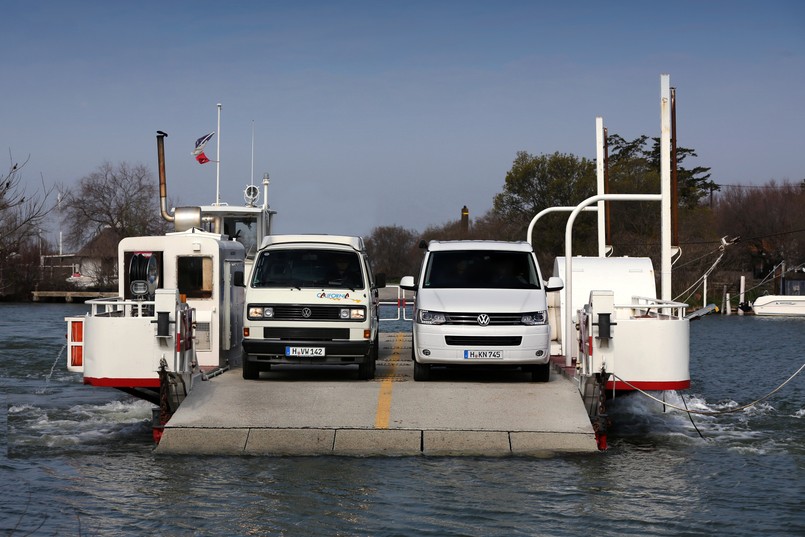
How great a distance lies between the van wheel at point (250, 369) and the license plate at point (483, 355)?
10.3 feet

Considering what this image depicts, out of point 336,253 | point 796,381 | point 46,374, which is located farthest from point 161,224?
point 336,253

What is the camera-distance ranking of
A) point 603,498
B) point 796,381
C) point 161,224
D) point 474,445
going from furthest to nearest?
point 161,224 < point 796,381 < point 474,445 < point 603,498

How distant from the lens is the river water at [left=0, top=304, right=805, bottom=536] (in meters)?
11.4

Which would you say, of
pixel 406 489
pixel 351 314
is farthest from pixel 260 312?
pixel 406 489

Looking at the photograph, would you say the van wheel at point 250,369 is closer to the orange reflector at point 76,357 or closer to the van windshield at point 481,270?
the orange reflector at point 76,357

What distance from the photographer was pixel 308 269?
1717 centimetres

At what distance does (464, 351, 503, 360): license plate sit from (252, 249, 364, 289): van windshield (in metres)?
2.16

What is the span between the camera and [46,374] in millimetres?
31578

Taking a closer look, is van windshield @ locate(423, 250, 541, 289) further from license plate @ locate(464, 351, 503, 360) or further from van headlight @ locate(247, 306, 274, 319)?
van headlight @ locate(247, 306, 274, 319)

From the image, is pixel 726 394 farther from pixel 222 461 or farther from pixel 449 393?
pixel 222 461

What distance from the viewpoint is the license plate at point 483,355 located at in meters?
15.9

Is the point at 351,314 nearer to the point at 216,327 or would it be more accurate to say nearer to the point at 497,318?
the point at 497,318

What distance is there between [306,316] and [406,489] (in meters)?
4.34

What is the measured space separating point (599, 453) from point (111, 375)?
21.4ft
